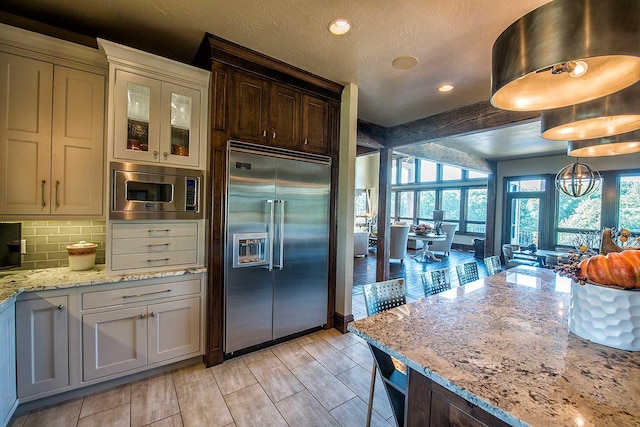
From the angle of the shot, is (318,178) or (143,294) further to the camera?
(318,178)

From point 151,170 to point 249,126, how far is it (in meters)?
0.91

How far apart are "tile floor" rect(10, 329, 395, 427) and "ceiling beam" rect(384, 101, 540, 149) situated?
10.0 feet

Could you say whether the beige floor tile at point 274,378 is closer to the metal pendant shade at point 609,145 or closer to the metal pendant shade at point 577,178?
the metal pendant shade at point 609,145

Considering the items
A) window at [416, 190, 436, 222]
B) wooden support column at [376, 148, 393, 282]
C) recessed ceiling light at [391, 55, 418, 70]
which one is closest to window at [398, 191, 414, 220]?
window at [416, 190, 436, 222]

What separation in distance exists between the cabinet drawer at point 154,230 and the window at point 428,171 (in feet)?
31.8

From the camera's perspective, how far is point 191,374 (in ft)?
7.32

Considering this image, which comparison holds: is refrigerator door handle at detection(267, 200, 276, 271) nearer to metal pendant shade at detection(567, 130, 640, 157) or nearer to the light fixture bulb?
the light fixture bulb

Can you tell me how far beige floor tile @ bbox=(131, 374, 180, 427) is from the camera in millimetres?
1777

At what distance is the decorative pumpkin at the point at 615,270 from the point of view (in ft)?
3.23

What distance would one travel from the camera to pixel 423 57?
2379 mm

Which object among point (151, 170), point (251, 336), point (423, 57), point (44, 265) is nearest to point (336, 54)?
point (423, 57)

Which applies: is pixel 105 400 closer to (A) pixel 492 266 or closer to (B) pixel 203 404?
(B) pixel 203 404

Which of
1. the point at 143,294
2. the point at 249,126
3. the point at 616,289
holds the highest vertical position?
the point at 249,126

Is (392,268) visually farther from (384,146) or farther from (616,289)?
(616,289)
